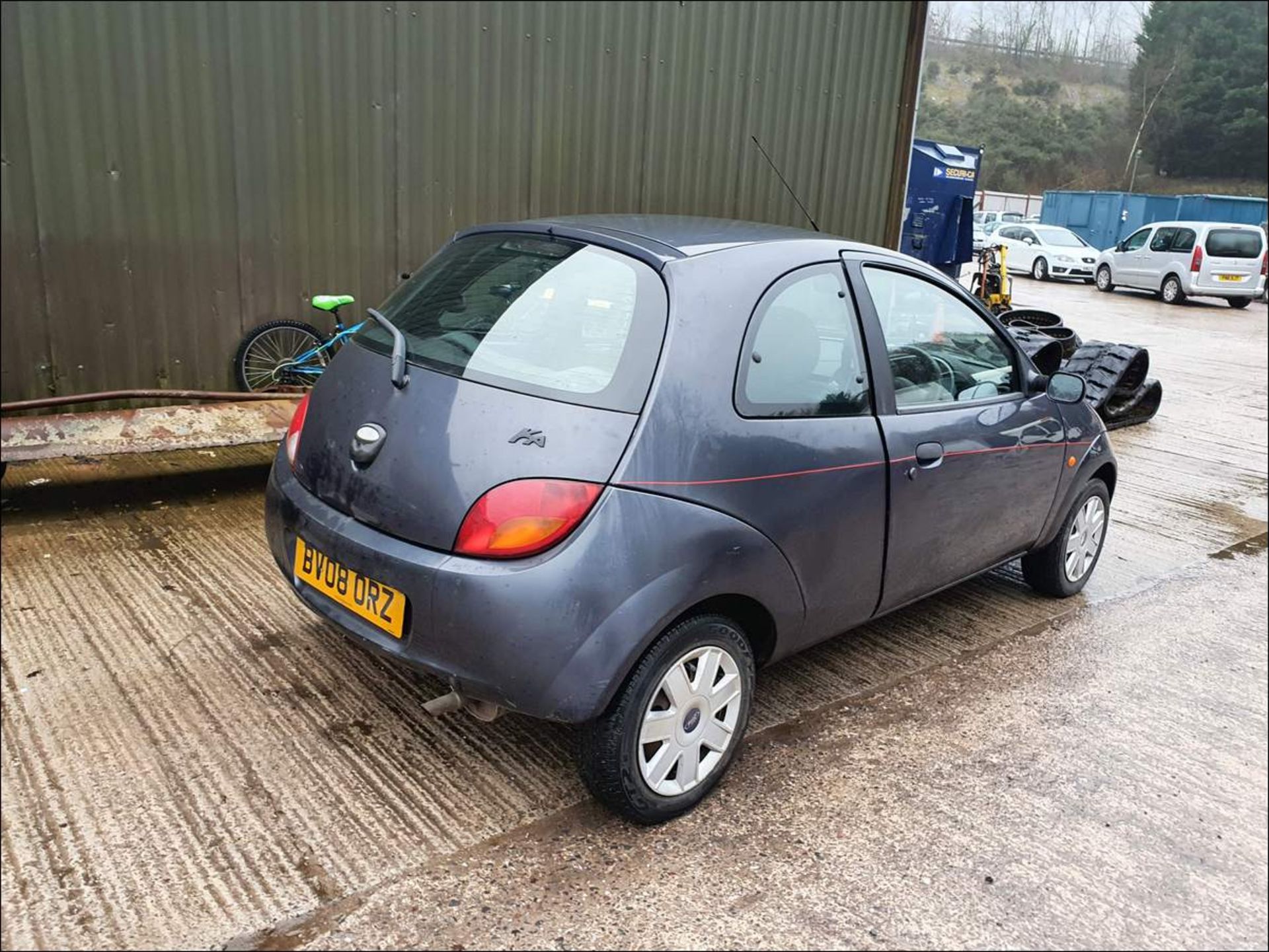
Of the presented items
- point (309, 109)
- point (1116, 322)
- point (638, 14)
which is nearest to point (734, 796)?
point (309, 109)

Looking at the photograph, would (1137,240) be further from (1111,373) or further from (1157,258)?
(1111,373)

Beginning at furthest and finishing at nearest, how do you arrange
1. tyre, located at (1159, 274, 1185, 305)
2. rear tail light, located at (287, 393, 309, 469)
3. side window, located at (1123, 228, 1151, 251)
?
1. side window, located at (1123, 228, 1151, 251)
2. tyre, located at (1159, 274, 1185, 305)
3. rear tail light, located at (287, 393, 309, 469)

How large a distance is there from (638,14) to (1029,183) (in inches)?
1518

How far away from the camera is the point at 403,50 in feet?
19.7

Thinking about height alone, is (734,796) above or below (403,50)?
below

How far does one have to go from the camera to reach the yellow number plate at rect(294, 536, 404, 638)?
99.0 inches

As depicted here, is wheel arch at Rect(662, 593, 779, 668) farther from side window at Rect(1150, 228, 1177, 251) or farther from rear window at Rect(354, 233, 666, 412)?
side window at Rect(1150, 228, 1177, 251)

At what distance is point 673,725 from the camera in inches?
103

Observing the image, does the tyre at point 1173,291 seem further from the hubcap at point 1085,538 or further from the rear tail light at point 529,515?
the rear tail light at point 529,515

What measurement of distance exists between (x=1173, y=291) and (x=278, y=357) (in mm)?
21191

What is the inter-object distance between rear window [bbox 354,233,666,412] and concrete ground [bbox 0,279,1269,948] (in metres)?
1.17

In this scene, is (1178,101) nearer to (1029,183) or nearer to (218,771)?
(1029,183)

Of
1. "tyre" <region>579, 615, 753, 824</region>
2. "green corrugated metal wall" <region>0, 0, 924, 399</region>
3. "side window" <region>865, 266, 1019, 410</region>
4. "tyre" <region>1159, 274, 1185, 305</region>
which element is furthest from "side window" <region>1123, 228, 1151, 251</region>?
"tyre" <region>579, 615, 753, 824</region>

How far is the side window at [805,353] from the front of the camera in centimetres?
275
